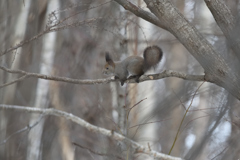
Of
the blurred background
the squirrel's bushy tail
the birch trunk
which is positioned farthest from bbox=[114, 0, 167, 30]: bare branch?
the birch trunk

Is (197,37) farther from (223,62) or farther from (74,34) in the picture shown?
(74,34)

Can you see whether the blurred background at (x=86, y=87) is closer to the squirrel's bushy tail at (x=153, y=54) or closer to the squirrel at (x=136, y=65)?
the squirrel at (x=136, y=65)

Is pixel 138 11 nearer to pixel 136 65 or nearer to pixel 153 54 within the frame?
pixel 153 54

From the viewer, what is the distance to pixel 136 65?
369cm

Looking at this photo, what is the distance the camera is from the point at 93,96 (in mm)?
8102

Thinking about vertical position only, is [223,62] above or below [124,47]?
below

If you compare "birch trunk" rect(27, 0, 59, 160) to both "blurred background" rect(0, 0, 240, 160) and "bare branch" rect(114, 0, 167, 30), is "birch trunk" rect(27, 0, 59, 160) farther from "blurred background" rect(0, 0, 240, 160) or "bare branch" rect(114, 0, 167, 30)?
"bare branch" rect(114, 0, 167, 30)

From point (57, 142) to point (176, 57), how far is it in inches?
137

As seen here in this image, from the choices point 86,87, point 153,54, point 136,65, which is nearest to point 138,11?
point 153,54

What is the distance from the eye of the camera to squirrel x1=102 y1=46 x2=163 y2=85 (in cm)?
340

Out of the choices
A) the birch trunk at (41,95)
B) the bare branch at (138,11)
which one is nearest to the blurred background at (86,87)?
the birch trunk at (41,95)

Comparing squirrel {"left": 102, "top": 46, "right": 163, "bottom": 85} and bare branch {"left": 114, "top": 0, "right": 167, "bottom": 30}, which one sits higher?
bare branch {"left": 114, "top": 0, "right": 167, "bottom": 30}

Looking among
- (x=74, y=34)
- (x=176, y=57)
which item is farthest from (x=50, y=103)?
(x=176, y=57)

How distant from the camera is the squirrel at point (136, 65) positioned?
3.40 m
